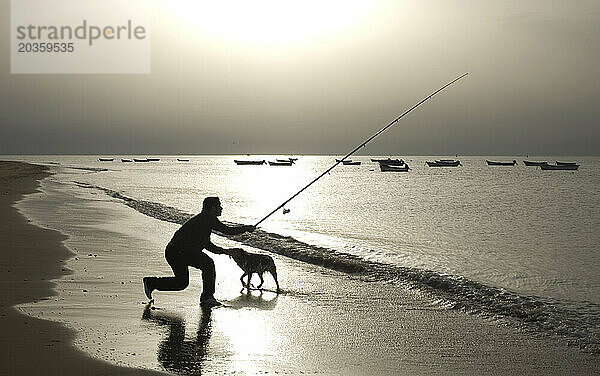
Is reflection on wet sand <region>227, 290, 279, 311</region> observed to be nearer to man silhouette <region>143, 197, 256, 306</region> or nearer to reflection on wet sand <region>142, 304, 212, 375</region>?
man silhouette <region>143, 197, 256, 306</region>

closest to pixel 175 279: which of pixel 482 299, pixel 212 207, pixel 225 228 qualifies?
pixel 225 228

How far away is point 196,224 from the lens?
8688mm

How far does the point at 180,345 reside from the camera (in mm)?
6676

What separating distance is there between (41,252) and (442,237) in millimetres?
14514

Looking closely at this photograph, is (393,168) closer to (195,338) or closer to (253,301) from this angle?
(253,301)

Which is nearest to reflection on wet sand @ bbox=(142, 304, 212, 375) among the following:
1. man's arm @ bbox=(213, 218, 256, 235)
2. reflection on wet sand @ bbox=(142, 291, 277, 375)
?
reflection on wet sand @ bbox=(142, 291, 277, 375)

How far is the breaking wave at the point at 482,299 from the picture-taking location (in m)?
8.75

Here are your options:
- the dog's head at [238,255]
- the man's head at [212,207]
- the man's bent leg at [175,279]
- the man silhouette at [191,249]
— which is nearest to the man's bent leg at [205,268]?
the man silhouette at [191,249]

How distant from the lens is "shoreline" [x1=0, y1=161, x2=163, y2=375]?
5730mm

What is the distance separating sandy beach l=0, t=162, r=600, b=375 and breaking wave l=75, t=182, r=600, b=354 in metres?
0.47

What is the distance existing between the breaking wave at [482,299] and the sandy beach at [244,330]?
465 mm

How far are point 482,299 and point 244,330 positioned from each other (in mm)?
4893

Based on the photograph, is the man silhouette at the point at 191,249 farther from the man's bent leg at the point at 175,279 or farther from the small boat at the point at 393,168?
the small boat at the point at 393,168

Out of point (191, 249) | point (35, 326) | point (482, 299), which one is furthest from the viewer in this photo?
point (482, 299)
